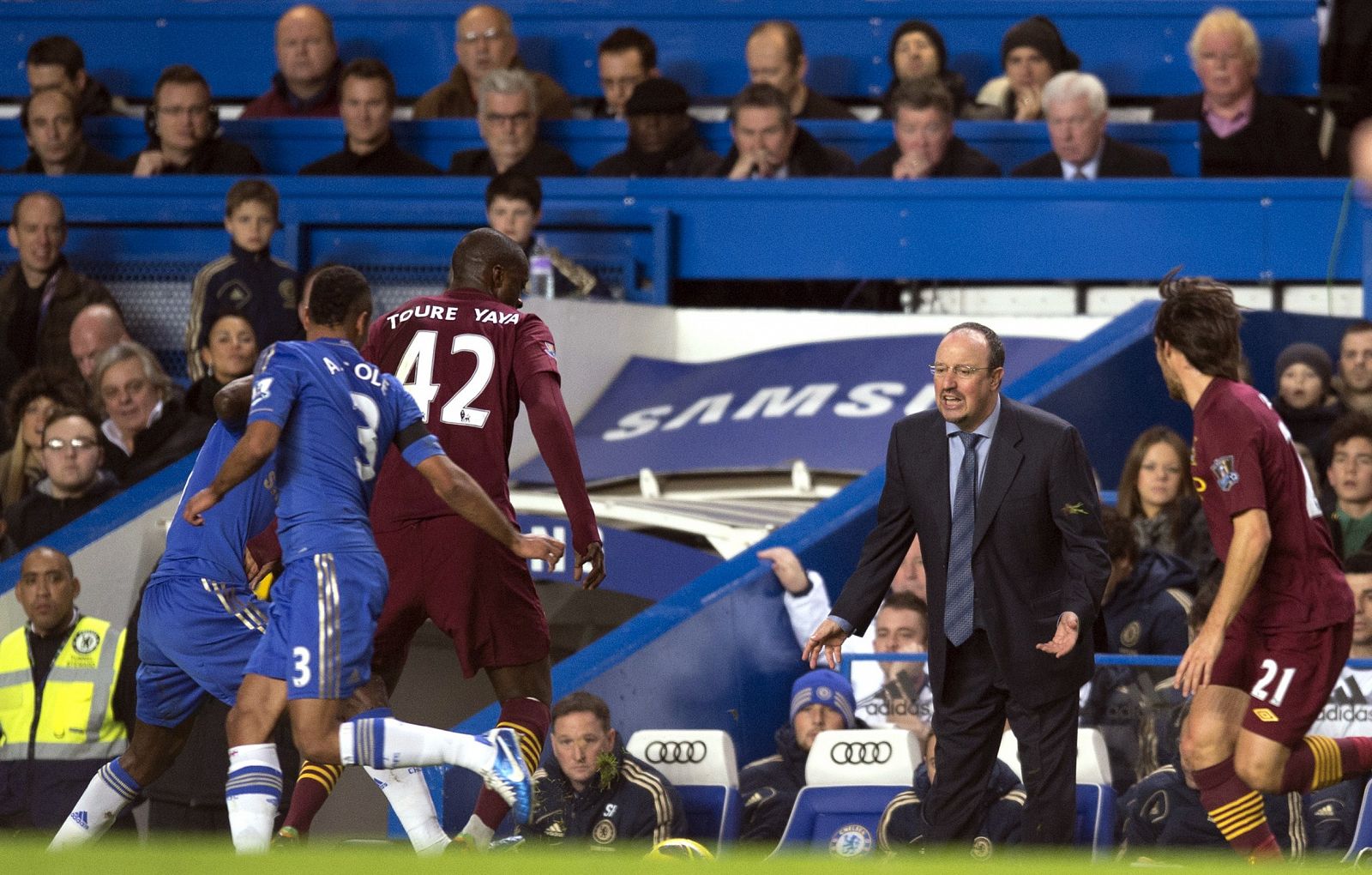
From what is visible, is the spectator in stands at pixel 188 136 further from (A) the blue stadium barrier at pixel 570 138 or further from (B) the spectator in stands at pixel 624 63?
(B) the spectator in stands at pixel 624 63

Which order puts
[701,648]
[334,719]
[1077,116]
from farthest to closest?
[1077,116], [701,648], [334,719]

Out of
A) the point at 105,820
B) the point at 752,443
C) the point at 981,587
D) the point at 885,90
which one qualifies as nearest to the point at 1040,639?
the point at 981,587

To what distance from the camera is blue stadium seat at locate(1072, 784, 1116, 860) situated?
23.7ft

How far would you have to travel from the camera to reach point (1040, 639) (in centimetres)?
618

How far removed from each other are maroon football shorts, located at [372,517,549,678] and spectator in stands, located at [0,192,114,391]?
5707 millimetres

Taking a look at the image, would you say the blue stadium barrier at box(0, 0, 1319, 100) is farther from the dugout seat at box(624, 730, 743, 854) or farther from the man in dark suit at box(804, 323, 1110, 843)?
the man in dark suit at box(804, 323, 1110, 843)

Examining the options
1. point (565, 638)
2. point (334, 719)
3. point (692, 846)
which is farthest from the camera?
point (565, 638)

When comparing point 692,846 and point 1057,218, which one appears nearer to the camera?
point 692,846

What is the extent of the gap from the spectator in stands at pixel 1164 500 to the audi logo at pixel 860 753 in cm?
179

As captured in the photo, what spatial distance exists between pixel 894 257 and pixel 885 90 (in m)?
1.48

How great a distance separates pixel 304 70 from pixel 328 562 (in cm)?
786

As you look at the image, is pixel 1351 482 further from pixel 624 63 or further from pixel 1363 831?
pixel 624 63

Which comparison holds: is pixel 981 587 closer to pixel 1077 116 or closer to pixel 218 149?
pixel 1077 116

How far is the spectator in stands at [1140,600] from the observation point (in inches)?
317
